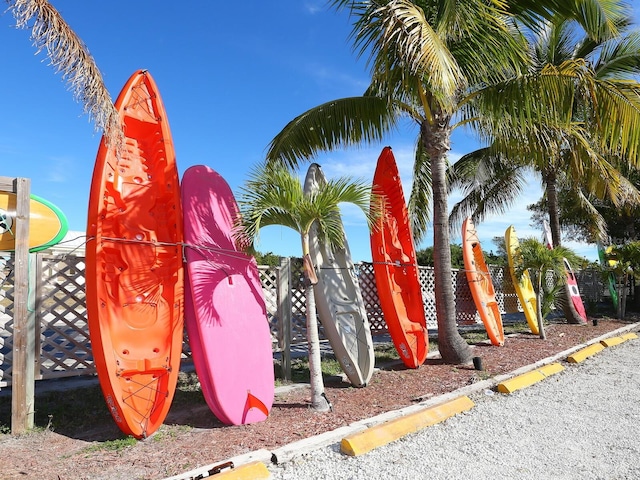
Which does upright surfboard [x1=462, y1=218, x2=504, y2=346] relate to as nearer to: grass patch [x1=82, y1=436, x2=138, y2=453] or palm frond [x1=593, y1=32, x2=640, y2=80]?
palm frond [x1=593, y1=32, x2=640, y2=80]

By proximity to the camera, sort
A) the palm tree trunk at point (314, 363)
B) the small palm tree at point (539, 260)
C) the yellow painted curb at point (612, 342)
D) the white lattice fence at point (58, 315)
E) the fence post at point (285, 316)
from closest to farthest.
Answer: the white lattice fence at point (58, 315) → the palm tree trunk at point (314, 363) → the fence post at point (285, 316) → the yellow painted curb at point (612, 342) → the small palm tree at point (539, 260)

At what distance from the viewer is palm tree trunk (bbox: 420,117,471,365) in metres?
7.45

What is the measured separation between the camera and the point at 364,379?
5898 millimetres

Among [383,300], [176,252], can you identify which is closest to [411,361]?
[383,300]

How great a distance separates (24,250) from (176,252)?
1.44 meters

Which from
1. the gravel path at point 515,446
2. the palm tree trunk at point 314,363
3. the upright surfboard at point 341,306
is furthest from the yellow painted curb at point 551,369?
the palm tree trunk at point 314,363

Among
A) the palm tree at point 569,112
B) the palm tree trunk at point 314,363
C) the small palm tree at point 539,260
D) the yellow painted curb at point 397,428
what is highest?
the palm tree at point 569,112

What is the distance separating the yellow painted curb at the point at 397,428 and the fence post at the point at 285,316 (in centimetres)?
245

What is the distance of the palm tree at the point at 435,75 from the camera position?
19.5 feet

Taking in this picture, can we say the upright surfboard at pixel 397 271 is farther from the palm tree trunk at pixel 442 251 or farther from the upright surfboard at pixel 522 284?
the upright surfboard at pixel 522 284

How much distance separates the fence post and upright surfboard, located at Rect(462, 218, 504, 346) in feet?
15.8

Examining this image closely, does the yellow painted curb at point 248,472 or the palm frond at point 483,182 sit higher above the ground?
the palm frond at point 483,182

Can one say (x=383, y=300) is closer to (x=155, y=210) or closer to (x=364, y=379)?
(x=364, y=379)

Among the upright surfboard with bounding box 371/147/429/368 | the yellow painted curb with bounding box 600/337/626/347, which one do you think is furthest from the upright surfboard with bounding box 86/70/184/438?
the yellow painted curb with bounding box 600/337/626/347
